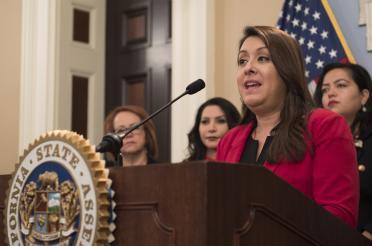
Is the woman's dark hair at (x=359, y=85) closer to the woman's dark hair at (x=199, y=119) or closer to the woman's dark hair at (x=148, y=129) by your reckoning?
the woman's dark hair at (x=199, y=119)

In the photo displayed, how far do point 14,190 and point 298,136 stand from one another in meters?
0.86

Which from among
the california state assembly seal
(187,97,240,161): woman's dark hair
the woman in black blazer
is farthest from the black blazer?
the california state assembly seal

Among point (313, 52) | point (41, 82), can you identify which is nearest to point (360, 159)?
point (313, 52)

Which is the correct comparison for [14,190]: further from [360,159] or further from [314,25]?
[314,25]

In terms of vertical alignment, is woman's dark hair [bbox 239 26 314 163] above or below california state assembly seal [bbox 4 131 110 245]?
above

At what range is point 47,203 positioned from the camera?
1705 mm

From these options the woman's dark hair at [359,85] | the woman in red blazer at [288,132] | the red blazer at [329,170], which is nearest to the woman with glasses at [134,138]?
the woman's dark hair at [359,85]

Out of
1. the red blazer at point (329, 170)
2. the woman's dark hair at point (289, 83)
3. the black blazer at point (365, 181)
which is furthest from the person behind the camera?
the black blazer at point (365, 181)

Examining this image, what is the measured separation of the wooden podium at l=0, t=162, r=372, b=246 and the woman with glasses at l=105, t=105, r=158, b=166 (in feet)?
7.22

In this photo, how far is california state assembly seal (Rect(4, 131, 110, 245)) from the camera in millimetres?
1591

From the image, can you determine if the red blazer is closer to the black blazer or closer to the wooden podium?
the wooden podium

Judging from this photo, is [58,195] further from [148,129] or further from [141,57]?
[141,57]

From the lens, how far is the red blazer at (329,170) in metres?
1.90

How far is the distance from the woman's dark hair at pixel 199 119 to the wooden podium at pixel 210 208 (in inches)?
81.3
